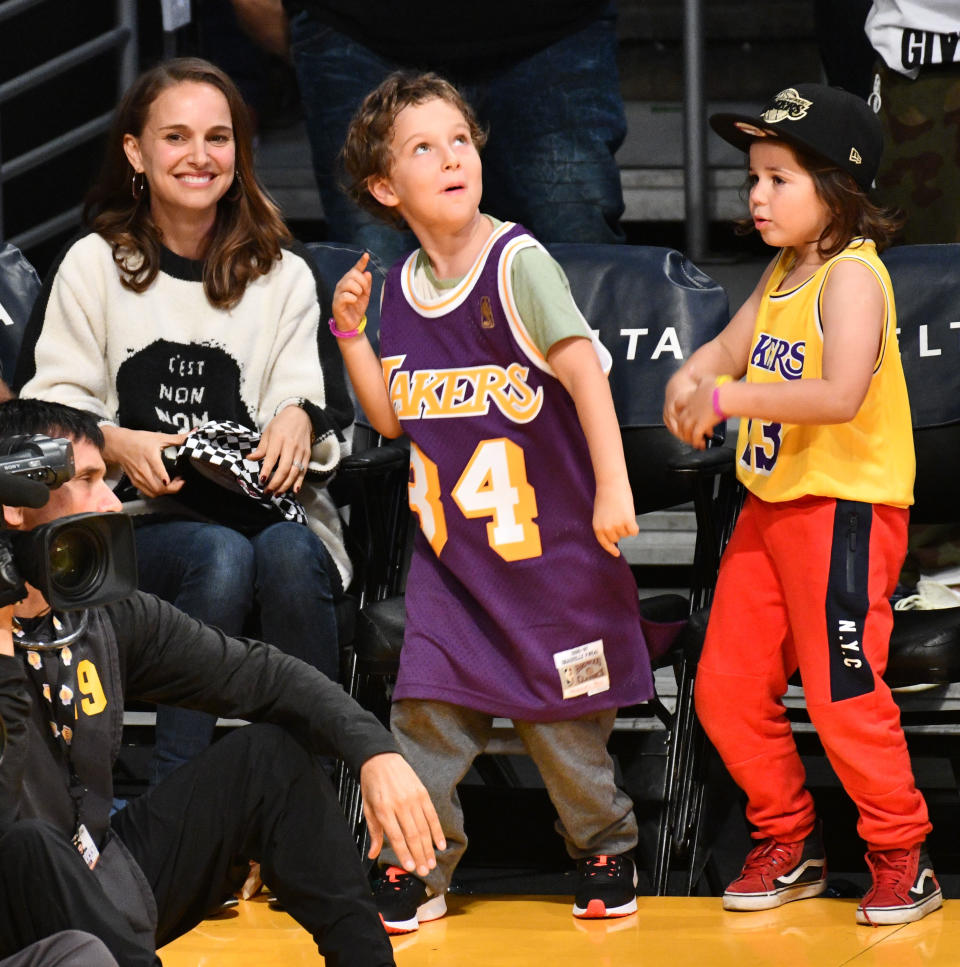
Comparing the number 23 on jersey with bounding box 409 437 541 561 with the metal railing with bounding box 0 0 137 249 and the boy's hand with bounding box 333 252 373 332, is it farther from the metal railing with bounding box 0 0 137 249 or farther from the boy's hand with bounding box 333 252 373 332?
the metal railing with bounding box 0 0 137 249

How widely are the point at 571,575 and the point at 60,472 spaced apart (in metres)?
1.09

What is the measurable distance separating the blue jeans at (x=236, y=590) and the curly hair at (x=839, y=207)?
1010 millimetres

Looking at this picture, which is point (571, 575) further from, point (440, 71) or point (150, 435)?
point (440, 71)

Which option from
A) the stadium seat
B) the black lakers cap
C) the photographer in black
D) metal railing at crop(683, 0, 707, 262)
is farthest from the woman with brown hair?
metal railing at crop(683, 0, 707, 262)

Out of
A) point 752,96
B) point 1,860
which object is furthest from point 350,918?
point 752,96

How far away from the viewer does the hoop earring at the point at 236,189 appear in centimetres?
328

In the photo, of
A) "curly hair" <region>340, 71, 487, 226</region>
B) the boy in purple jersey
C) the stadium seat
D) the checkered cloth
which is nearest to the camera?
the boy in purple jersey

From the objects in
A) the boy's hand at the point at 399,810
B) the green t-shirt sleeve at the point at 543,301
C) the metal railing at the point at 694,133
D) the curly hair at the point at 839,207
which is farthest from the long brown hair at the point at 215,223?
the metal railing at the point at 694,133

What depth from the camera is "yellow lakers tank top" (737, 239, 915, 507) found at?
8.96 feet

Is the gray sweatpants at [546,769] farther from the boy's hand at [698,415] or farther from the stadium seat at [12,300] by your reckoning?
the stadium seat at [12,300]

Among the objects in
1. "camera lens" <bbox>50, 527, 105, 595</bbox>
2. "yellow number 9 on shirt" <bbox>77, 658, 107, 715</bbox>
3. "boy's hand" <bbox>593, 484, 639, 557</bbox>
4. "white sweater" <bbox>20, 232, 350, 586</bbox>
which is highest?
"white sweater" <bbox>20, 232, 350, 586</bbox>

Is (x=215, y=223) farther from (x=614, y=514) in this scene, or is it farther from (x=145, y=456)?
(x=614, y=514)

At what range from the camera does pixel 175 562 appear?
2955mm

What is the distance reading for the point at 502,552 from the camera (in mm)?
2793
